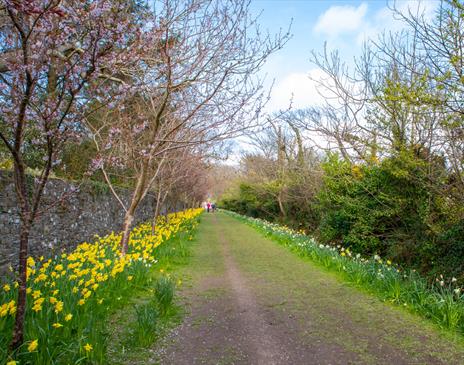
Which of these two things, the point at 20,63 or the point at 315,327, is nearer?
the point at 20,63

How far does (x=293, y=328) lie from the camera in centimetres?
402

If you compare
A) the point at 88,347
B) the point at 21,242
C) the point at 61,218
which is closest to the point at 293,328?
the point at 88,347

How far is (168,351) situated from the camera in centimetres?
337

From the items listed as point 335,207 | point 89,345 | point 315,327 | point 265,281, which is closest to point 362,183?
point 335,207

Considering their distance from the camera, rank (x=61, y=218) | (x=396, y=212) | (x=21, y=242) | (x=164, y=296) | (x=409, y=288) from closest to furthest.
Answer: (x=21, y=242), (x=164, y=296), (x=409, y=288), (x=61, y=218), (x=396, y=212)

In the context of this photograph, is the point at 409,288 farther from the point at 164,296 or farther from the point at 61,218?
the point at 61,218

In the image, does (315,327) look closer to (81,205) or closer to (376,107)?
(376,107)

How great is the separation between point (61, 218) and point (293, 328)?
209 inches

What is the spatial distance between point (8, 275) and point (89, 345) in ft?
9.33

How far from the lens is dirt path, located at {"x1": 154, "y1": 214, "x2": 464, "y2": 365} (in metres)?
3.29

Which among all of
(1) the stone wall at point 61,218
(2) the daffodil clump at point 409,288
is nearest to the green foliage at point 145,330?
(1) the stone wall at point 61,218

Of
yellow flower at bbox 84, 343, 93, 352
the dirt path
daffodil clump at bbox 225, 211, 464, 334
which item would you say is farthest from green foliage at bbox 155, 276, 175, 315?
daffodil clump at bbox 225, 211, 464, 334

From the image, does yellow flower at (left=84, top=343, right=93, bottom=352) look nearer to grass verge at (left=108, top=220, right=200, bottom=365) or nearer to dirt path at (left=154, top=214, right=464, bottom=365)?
grass verge at (left=108, top=220, right=200, bottom=365)

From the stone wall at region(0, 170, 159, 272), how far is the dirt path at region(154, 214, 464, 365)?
2.13m
